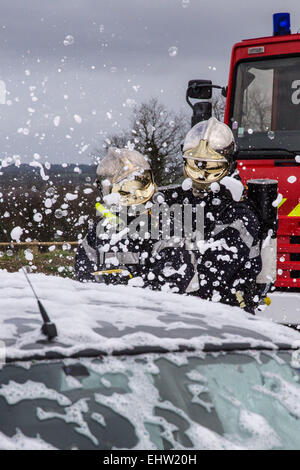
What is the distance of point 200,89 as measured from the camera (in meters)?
6.96

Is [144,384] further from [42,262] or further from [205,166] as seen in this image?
[42,262]

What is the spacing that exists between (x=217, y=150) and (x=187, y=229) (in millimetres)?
747

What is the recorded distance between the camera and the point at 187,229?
441 cm

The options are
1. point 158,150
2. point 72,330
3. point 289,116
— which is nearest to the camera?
point 72,330

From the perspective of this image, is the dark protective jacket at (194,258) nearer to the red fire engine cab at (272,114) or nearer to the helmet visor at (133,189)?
the helmet visor at (133,189)

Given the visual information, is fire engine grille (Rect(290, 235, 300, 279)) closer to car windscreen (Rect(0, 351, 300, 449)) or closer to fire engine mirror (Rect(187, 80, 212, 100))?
fire engine mirror (Rect(187, 80, 212, 100))

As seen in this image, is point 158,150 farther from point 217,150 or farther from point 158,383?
point 158,383

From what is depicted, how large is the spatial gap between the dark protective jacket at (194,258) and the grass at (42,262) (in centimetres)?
1311

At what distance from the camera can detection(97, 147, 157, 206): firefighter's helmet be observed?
15.3ft

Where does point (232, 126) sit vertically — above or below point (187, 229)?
A: above

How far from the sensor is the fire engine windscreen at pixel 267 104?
679 cm

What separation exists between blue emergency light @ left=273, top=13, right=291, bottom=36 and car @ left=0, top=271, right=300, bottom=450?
5.41 m

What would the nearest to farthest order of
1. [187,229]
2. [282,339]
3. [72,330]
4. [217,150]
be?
[72,330] → [282,339] → [187,229] → [217,150]
